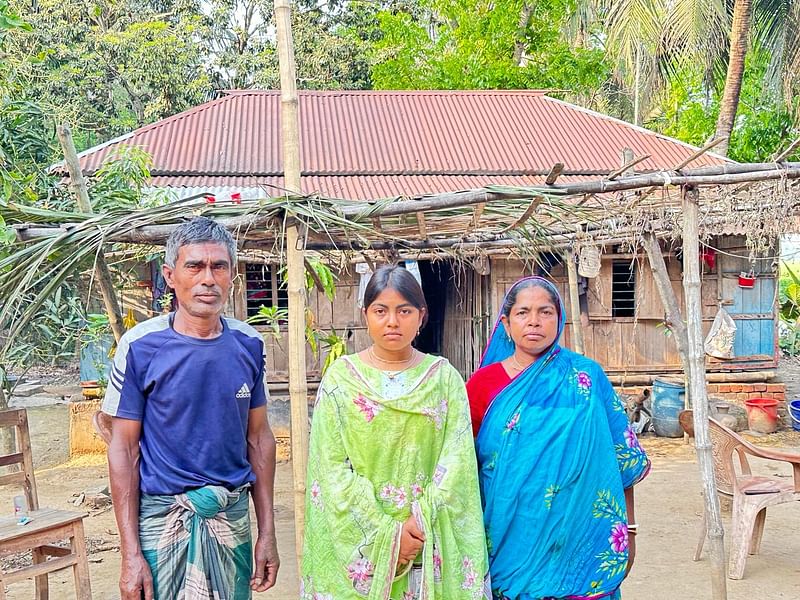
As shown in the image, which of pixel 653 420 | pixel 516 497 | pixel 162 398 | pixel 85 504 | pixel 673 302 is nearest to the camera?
pixel 162 398

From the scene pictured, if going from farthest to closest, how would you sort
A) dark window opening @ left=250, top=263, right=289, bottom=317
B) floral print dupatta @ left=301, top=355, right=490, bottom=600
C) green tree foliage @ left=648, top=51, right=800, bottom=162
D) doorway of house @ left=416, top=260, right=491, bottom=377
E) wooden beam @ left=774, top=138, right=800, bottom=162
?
green tree foliage @ left=648, top=51, right=800, bottom=162 < doorway of house @ left=416, top=260, right=491, bottom=377 < dark window opening @ left=250, top=263, right=289, bottom=317 < wooden beam @ left=774, top=138, right=800, bottom=162 < floral print dupatta @ left=301, top=355, right=490, bottom=600

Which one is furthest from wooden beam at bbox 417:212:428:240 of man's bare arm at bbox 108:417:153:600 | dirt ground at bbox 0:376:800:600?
dirt ground at bbox 0:376:800:600

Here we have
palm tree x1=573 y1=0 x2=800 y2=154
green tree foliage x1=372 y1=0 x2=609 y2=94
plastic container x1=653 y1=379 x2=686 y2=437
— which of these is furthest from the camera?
green tree foliage x1=372 y1=0 x2=609 y2=94

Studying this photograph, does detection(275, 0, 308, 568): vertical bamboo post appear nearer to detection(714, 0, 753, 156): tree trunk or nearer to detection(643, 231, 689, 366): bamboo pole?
detection(643, 231, 689, 366): bamboo pole

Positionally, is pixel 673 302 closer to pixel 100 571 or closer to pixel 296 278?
pixel 296 278

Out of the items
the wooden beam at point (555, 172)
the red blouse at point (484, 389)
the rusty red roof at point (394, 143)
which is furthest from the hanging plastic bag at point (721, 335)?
the red blouse at point (484, 389)

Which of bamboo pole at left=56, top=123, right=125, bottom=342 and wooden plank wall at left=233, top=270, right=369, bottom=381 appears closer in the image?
bamboo pole at left=56, top=123, right=125, bottom=342

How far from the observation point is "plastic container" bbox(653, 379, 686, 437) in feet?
31.8

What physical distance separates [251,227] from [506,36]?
46.0 ft

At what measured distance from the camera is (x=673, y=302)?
6.61 meters

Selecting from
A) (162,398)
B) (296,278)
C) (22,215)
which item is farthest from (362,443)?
(22,215)

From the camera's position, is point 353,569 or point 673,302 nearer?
point 353,569

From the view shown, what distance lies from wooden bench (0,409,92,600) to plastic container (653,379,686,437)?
7393mm

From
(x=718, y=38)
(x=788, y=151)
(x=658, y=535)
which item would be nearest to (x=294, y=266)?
(x=788, y=151)
